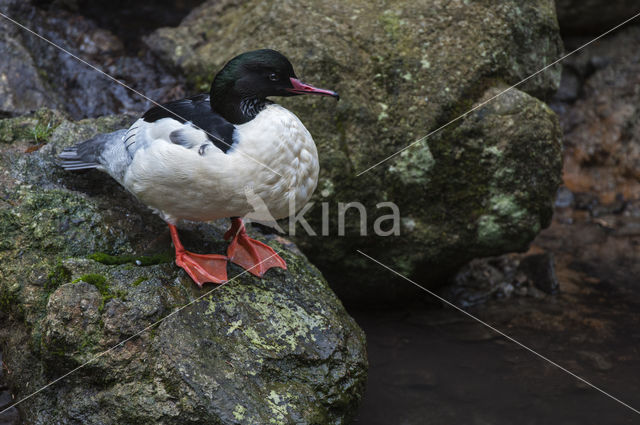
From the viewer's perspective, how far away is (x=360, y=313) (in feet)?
18.9

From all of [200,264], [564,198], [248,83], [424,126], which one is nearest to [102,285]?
[200,264]

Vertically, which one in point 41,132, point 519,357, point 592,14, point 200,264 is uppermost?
point 592,14

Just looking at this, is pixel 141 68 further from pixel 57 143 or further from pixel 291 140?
pixel 291 140

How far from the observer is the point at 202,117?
11.7 feet

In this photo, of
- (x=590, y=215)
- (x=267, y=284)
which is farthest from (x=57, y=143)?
(x=590, y=215)

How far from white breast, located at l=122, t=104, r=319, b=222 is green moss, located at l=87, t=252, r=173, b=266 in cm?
29

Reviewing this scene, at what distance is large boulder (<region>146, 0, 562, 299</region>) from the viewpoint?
5.11 m

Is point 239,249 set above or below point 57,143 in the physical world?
below

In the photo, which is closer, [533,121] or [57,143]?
[57,143]

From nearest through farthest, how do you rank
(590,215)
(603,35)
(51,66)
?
(51,66)
(590,215)
(603,35)

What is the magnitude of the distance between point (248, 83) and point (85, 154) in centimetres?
133

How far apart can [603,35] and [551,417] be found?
637cm

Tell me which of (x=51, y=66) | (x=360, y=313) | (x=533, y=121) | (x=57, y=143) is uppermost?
(x=533, y=121)

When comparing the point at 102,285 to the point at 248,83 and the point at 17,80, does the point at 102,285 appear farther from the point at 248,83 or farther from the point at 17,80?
the point at 17,80
